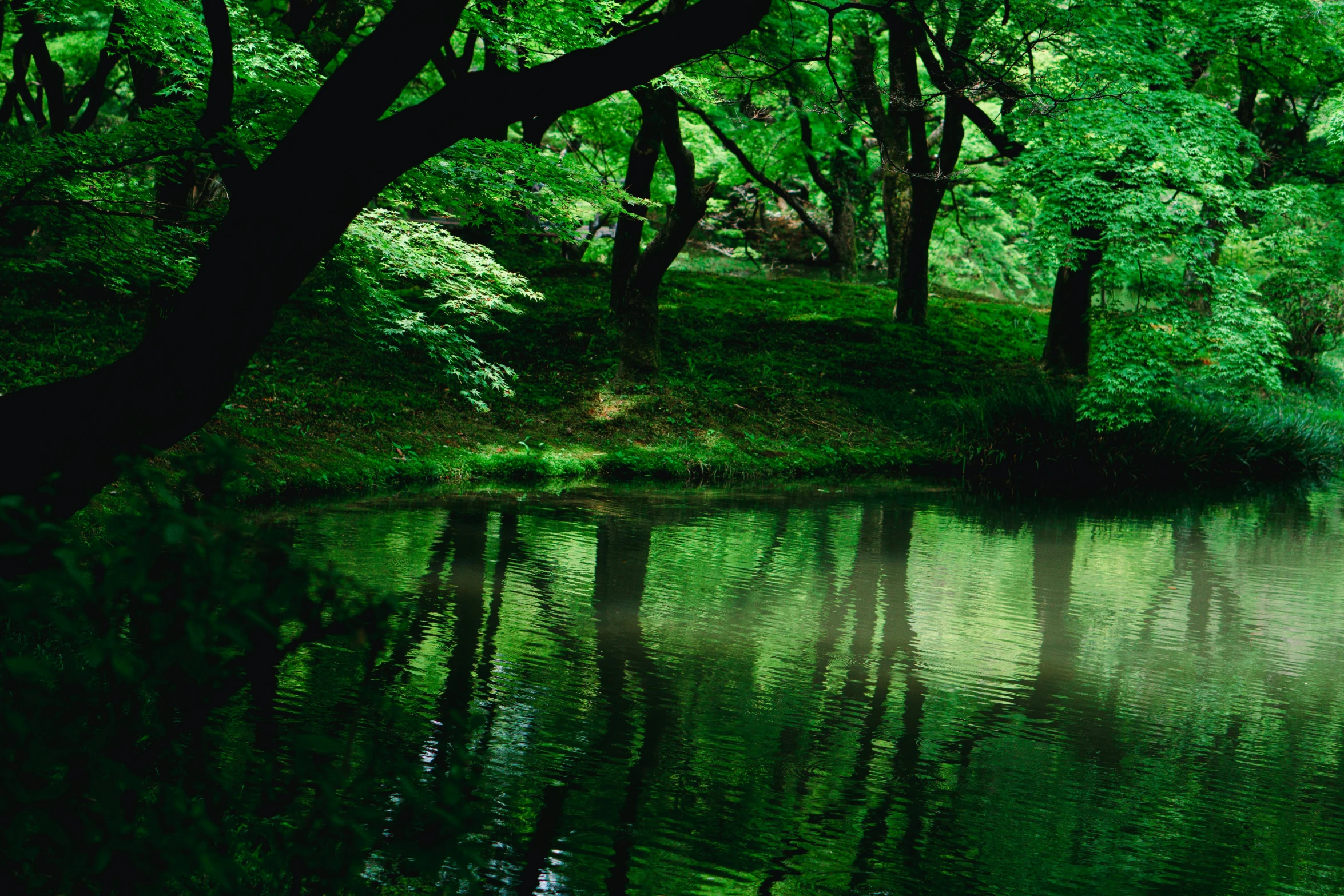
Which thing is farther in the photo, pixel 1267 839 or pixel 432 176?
pixel 432 176

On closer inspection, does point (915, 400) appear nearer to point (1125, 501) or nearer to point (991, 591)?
point (1125, 501)

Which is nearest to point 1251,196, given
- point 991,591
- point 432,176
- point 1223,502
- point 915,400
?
point 1223,502

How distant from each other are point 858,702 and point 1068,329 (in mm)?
15018

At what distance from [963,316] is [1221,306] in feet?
24.8

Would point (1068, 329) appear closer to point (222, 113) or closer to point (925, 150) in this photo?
point (925, 150)

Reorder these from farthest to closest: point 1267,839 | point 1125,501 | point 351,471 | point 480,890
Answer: point 1125,501 < point 351,471 < point 1267,839 < point 480,890

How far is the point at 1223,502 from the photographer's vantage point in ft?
46.8

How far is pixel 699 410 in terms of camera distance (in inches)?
612

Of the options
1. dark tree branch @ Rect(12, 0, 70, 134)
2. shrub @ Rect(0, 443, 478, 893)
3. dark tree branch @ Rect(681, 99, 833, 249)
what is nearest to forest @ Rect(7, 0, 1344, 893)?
shrub @ Rect(0, 443, 478, 893)

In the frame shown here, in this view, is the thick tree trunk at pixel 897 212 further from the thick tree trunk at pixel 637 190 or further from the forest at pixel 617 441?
the thick tree trunk at pixel 637 190

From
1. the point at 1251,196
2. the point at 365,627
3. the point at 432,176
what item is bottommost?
the point at 365,627

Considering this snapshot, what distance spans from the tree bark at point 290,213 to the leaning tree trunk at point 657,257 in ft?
32.0

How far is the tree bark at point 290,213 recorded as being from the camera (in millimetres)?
3531

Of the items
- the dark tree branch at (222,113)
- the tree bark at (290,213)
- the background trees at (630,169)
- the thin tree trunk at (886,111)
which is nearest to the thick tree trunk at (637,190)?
the background trees at (630,169)
